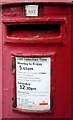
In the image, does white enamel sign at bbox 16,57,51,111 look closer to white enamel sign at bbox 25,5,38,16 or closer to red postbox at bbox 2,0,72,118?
red postbox at bbox 2,0,72,118

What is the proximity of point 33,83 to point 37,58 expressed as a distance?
24 cm

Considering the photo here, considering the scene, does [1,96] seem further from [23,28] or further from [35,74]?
[23,28]

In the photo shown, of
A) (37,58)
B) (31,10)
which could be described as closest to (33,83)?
(37,58)

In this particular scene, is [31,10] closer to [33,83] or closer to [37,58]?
[37,58]

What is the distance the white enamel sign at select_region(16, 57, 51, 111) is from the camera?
6.72ft

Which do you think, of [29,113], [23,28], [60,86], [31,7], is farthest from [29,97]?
[31,7]

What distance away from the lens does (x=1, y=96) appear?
88.9 inches

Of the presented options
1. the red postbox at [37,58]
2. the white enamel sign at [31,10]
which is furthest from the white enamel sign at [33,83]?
the white enamel sign at [31,10]

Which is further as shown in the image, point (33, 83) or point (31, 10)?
point (33, 83)

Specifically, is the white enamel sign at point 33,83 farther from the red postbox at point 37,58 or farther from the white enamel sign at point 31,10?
the white enamel sign at point 31,10

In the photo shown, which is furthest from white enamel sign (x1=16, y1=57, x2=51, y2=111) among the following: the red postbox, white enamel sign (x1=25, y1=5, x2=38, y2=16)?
white enamel sign (x1=25, y1=5, x2=38, y2=16)

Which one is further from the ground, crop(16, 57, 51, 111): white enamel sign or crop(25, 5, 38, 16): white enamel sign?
crop(25, 5, 38, 16): white enamel sign

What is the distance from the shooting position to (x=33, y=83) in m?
2.07

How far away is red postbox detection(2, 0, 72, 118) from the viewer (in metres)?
1.99
